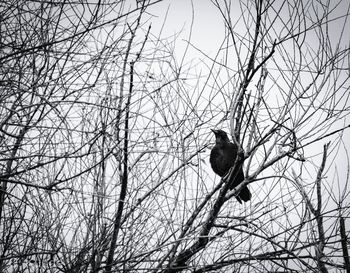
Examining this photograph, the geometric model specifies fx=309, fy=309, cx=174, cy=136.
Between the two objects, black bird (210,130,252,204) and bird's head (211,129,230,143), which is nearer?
bird's head (211,129,230,143)

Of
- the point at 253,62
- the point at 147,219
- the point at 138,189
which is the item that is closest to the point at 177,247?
the point at 147,219

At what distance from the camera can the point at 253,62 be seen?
1.99 metres

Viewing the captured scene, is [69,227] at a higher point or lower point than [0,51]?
lower

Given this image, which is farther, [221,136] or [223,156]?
[223,156]

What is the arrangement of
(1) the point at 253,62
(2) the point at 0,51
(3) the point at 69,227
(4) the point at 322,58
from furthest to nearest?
(3) the point at 69,227
(4) the point at 322,58
(2) the point at 0,51
(1) the point at 253,62

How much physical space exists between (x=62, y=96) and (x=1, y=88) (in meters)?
0.42

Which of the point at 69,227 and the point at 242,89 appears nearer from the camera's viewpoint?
the point at 242,89

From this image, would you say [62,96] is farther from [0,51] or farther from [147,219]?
[147,219]

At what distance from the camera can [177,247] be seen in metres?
2.69

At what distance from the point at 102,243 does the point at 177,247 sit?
2.21 feet

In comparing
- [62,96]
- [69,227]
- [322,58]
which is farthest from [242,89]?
[69,227]

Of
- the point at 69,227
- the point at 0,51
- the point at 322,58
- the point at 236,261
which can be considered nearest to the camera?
the point at 0,51

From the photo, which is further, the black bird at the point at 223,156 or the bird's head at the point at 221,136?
the black bird at the point at 223,156

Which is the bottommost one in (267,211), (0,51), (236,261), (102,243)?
(236,261)
